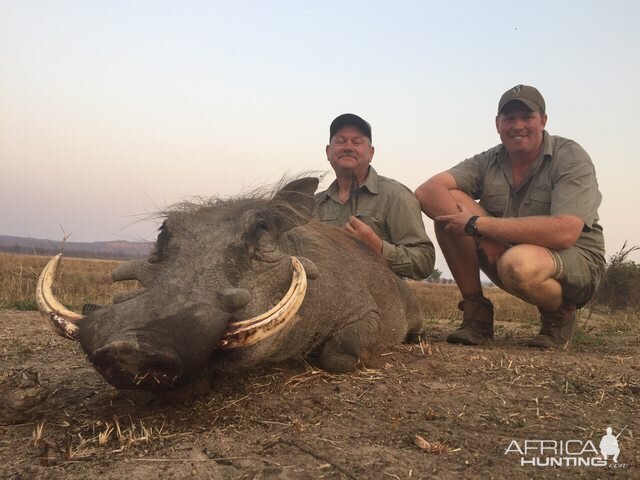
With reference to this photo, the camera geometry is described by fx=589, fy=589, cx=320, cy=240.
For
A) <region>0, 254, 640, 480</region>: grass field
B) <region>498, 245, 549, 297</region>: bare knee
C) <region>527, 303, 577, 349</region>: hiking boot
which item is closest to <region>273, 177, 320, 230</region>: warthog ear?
<region>0, 254, 640, 480</region>: grass field

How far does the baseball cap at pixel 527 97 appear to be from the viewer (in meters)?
5.21

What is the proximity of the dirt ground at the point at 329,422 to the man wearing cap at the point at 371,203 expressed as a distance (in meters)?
1.61

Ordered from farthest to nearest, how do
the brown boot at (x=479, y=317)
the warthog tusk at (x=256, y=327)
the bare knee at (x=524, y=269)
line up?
the brown boot at (x=479, y=317)
the bare knee at (x=524, y=269)
the warthog tusk at (x=256, y=327)

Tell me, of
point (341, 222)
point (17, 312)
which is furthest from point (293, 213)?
point (17, 312)

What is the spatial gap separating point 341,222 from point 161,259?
2.91 m

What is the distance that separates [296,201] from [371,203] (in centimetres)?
189

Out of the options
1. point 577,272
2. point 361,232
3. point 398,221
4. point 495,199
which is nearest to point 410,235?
point 398,221

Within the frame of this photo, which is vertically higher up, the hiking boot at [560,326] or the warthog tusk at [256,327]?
the warthog tusk at [256,327]

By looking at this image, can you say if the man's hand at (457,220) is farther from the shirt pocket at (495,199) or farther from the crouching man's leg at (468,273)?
the shirt pocket at (495,199)

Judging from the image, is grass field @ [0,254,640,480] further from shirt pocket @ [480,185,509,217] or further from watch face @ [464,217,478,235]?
shirt pocket @ [480,185,509,217]

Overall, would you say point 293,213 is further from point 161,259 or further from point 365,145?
point 365,145

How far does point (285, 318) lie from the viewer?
2580 millimetres

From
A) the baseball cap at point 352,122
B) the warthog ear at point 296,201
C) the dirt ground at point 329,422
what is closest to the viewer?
the dirt ground at point 329,422

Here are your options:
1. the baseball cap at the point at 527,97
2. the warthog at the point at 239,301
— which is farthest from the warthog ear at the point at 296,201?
the baseball cap at the point at 527,97
